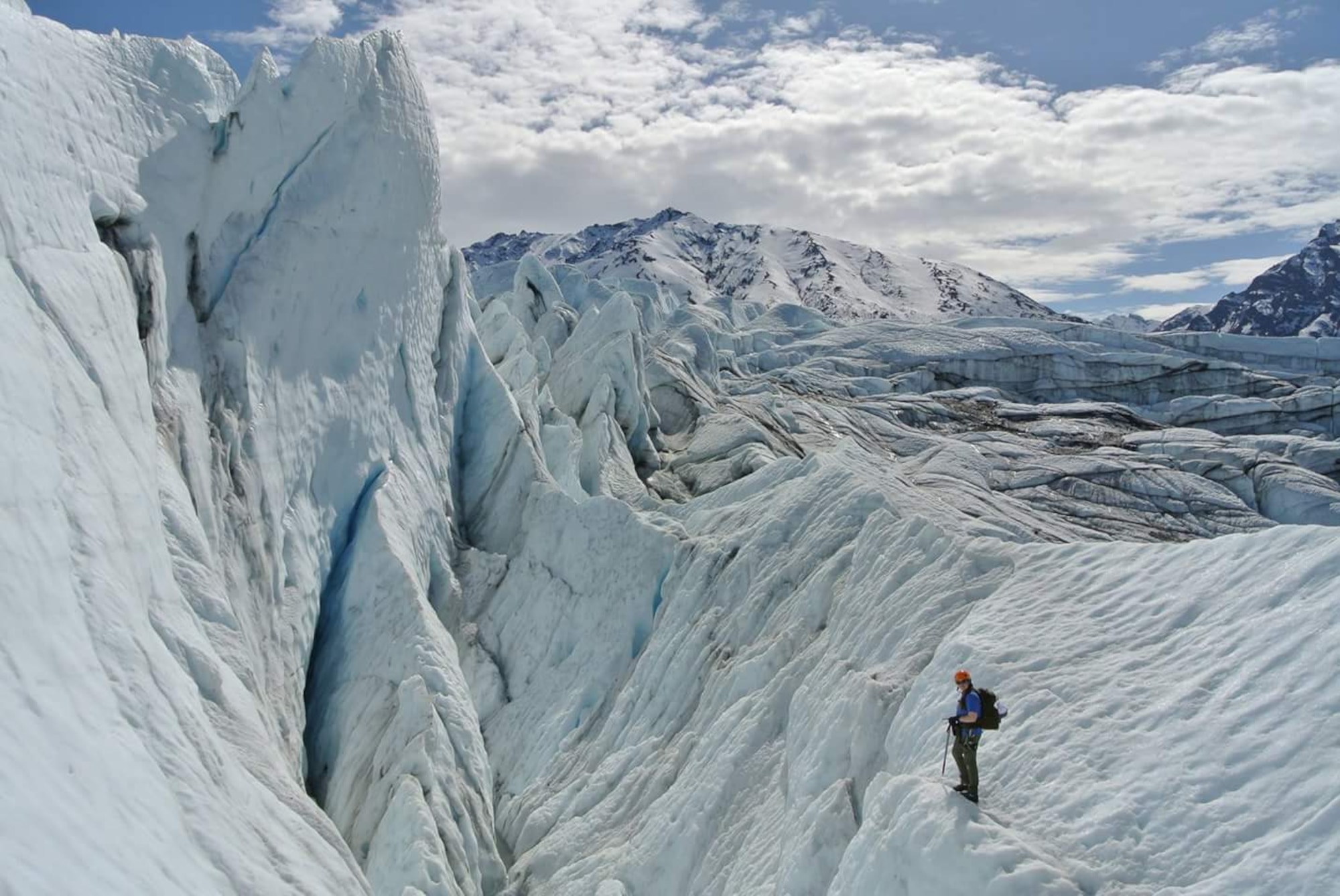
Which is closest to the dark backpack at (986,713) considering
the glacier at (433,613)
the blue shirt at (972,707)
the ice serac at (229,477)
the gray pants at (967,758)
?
the blue shirt at (972,707)

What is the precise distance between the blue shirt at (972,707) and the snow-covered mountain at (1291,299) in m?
172

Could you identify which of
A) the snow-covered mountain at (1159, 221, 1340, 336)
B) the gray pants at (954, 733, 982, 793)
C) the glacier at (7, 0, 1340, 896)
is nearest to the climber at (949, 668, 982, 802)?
the gray pants at (954, 733, 982, 793)

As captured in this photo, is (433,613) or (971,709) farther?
(433,613)

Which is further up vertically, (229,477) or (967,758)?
(229,477)

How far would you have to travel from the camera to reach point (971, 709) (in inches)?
375

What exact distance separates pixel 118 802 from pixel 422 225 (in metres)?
16.9

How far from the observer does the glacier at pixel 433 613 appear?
9.08 meters

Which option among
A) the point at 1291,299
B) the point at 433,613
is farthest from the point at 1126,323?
the point at 433,613

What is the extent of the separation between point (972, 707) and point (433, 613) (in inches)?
518

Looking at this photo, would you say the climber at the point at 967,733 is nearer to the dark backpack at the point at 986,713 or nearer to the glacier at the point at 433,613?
the dark backpack at the point at 986,713

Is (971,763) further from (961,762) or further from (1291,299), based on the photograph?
(1291,299)

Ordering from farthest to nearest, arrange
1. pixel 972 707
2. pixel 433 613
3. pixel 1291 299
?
pixel 1291 299
pixel 433 613
pixel 972 707

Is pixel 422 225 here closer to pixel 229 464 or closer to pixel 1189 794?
pixel 229 464

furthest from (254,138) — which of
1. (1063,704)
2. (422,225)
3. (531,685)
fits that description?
(1063,704)
